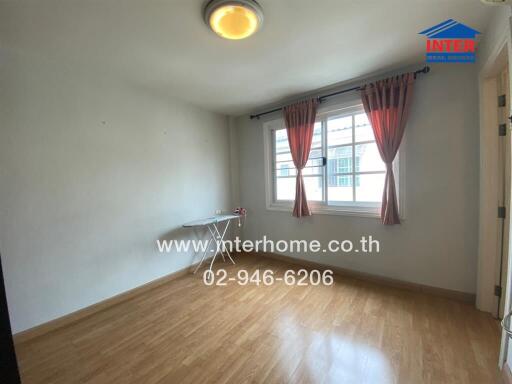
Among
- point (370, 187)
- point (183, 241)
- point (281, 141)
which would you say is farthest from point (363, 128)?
point (183, 241)

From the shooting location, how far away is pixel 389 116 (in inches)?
88.6

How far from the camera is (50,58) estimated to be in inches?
74.0

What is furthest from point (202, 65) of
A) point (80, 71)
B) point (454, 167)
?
point (454, 167)

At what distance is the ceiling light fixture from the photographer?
4.34 ft

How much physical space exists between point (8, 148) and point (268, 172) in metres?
2.84

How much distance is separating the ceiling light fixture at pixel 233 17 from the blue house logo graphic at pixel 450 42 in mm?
1394

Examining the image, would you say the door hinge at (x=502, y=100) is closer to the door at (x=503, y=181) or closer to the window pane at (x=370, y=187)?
the door at (x=503, y=181)

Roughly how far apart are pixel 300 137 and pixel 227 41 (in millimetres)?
1568

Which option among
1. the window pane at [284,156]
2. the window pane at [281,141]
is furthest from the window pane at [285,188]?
the window pane at [281,141]

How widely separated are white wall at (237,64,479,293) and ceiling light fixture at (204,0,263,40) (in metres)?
1.87

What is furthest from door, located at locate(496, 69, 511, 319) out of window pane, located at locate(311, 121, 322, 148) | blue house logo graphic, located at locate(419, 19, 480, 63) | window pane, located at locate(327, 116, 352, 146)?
window pane, located at locate(311, 121, 322, 148)

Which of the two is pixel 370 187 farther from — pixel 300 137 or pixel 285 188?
pixel 285 188

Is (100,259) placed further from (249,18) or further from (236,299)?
(249,18)

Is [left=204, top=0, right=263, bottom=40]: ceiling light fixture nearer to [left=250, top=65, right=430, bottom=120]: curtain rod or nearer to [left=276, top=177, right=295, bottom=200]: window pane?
[left=250, top=65, right=430, bottom=120]: curtain rod
